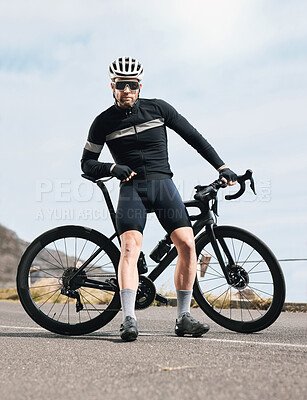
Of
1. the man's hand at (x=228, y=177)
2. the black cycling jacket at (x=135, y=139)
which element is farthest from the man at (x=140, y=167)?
the man's hand at (x=228, y=177)

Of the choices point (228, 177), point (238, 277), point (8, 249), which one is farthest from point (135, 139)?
point (8, 249)

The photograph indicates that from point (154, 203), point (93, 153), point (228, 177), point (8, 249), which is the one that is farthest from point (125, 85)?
point (8, 249)

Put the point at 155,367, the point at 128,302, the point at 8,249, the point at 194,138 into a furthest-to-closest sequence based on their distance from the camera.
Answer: the point at 8,249, the point at 194,138, the point at 128,302, the point at 155,367

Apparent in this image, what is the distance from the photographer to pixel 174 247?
17.4ft

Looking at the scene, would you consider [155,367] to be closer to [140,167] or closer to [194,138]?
[140,167]

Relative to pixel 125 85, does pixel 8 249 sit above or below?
below

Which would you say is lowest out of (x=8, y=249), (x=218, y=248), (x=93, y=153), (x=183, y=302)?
(x=8, y=249)

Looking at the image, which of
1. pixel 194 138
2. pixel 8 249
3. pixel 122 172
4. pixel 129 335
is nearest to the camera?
pixel 129 335

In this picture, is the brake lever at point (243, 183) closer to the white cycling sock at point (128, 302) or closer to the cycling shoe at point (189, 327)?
the cycling shoe at point (189, 327)

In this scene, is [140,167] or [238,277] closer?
[140,167]

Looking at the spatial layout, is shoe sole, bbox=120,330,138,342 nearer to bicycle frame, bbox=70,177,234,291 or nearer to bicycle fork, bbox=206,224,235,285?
bicycle frame, bbox=70,177,234,291

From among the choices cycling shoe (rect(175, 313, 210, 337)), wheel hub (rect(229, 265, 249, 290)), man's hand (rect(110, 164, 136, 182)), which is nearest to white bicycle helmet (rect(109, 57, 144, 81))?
man's hand (rect(110, 164, 136, 182))

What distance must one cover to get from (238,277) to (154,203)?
97cm

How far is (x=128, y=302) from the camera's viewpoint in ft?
15.9
